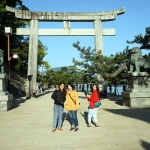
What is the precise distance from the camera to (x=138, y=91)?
12047mm

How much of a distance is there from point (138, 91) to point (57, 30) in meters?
11.5

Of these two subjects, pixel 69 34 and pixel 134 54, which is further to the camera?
pixel 69 34

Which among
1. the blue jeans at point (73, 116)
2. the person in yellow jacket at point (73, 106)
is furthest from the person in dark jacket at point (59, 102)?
the blue jeans at point (73, 116)

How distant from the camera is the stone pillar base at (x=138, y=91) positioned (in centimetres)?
1191

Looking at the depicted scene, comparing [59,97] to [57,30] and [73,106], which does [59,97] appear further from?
[57,30]

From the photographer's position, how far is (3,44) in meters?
23.9

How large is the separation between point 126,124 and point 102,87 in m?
12.6

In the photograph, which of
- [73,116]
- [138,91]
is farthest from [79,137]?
[138,91]

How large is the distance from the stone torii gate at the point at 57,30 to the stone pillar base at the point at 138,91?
891cm

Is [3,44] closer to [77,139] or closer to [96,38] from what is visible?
[96,38]

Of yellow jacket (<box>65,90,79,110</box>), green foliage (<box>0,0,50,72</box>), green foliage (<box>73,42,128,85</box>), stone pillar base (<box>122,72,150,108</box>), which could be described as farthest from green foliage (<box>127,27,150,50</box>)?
yellow jacket (<box>65,90,79,110</box>)

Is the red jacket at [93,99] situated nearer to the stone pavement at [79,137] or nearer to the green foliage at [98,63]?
the stone pavement at [79,137]

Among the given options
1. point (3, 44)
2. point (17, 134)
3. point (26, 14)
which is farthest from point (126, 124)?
point (3, 44)

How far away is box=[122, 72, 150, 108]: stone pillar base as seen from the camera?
11.9 metres
